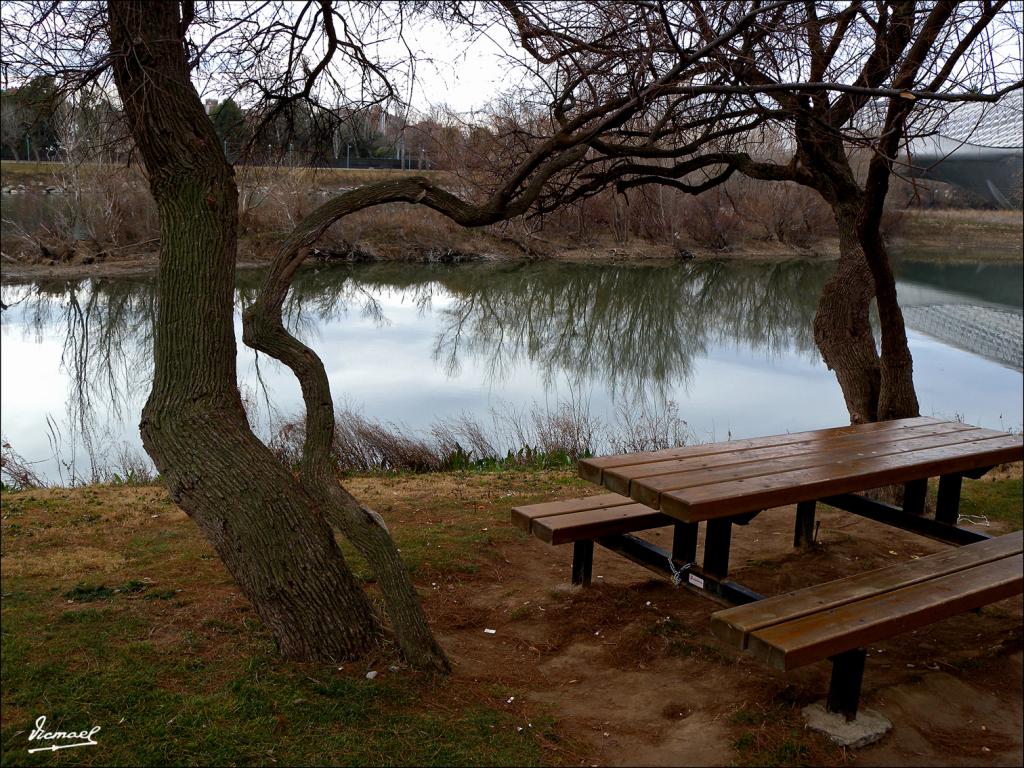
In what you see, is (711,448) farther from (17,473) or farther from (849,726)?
(17,473)

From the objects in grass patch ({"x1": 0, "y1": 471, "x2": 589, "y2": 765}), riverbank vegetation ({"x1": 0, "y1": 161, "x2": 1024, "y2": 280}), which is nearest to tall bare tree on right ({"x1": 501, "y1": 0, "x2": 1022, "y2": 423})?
grass patch ({"x1": 0, "y1": 471, "x2": 589, "y2": 765})

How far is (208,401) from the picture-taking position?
10.8 feet

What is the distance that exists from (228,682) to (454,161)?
5453mm

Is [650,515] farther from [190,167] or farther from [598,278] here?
[598,278]

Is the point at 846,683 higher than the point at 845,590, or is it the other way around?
the point at 845,590

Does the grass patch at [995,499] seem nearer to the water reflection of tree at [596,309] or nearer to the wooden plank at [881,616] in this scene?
the wooden plank at [881,616]

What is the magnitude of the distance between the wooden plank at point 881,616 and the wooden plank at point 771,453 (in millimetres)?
792

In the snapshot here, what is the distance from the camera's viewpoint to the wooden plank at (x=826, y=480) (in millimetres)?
3002

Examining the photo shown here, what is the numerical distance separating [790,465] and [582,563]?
3.43 feet

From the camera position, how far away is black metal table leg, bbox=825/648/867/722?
275 centimetres

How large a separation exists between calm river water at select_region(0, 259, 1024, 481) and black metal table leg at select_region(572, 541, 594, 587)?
5674mm

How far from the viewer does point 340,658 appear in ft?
10.4

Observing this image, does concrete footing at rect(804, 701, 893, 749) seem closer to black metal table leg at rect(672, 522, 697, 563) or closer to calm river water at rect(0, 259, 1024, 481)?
black metal table leg at rect(672, 522, 697, 563)

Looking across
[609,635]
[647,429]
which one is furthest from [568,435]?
[609,635]
